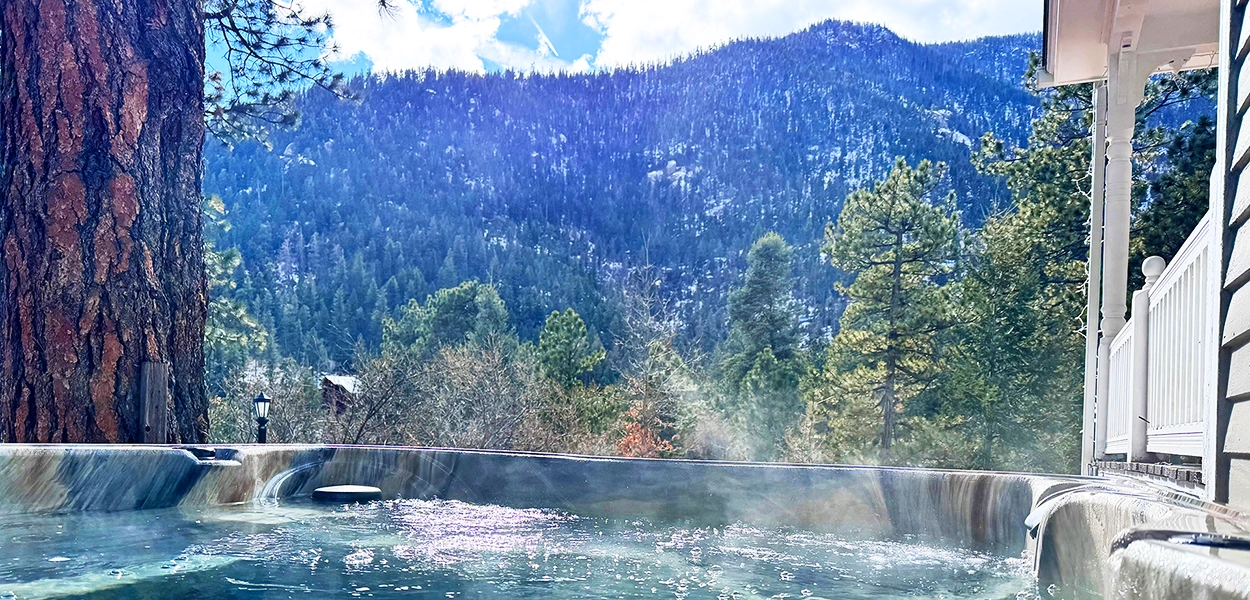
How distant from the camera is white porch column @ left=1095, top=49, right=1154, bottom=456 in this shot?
349cm

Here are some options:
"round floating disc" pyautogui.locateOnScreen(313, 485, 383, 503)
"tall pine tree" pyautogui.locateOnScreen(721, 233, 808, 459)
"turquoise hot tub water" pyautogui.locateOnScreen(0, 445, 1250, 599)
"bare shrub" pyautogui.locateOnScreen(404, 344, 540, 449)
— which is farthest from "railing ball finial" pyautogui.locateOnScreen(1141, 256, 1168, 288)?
"tall pine tree" pyautogui.locateOnScreen(721, 233, 808, 459)

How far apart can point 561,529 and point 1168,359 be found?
67.6 inches

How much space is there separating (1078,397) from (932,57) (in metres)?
32.8

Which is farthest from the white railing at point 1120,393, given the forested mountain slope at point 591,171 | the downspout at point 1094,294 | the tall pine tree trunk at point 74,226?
the forested mountain slope at point 591,171

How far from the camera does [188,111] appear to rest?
4367mm

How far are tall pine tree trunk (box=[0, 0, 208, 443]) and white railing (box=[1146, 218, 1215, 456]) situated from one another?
151 inches

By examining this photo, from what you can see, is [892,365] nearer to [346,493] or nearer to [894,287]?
[894,287]

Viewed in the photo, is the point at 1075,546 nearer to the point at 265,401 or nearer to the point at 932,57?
the point at 265,401

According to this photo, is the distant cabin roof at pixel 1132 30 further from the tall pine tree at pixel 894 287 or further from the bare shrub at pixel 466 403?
the bare shrub at pixel 466 403

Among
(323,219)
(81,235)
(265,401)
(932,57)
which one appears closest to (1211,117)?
(265,401)

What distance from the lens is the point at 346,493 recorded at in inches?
135

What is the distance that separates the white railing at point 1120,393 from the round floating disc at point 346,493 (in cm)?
263

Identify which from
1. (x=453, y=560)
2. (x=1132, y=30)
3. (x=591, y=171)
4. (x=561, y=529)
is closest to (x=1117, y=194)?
(x=1132, y=30)

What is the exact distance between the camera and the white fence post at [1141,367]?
2.65 metres
